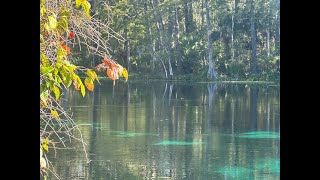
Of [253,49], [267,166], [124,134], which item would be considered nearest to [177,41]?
[253,49]

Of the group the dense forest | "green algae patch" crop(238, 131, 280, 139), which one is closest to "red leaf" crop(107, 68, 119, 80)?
"green algae patch" crop(238, 131, 280, 139)

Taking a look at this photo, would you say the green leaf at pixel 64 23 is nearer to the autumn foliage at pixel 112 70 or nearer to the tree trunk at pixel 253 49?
the autumn foliage at pixel 112 70

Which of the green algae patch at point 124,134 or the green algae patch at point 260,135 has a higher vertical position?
the green algae patch at point 124,134

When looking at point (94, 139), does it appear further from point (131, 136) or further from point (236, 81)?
point (236, 81)

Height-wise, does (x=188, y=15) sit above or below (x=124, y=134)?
above

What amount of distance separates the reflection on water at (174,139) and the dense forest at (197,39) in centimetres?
782

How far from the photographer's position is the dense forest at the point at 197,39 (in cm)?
2388

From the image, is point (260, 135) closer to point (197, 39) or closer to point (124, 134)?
point (124, 134)

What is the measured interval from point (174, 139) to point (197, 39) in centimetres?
1565

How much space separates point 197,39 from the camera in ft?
81.6

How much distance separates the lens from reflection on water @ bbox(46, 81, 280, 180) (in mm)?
7156

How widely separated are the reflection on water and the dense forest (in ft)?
25.7

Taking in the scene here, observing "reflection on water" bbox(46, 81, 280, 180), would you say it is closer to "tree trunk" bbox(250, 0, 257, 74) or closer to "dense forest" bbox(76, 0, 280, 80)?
"tree trunk" bbox(250, 0, 257, 74)

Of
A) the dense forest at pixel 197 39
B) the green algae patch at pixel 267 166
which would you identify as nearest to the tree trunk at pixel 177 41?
the dense forest at pixel 197 39
